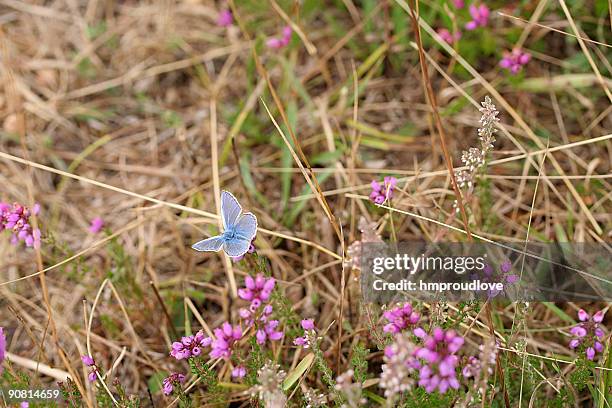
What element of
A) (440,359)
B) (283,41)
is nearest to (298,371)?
(440,359)

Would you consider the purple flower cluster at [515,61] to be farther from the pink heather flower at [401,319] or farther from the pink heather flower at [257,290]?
the pink heather flower at [257,290]

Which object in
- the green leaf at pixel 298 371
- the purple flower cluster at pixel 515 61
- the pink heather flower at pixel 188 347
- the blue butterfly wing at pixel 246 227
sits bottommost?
the green leaf at pixel 298 371

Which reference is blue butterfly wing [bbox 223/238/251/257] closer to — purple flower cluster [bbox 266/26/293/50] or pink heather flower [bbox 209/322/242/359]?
pink heather flower [bbox 209/322/242/359]

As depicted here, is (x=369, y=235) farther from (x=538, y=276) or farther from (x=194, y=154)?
(x=194, y=154)

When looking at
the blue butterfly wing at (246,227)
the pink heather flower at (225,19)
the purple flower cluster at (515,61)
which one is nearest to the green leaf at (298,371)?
the blue butterfly wing at (246,227)

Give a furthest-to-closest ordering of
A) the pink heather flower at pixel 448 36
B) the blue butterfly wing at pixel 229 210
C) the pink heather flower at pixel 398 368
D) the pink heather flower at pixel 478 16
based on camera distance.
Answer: the pink heather flower at pixel 448 36 → the pink heather flower at pixel 478 16 → the blue butterfly wing at pixel 229 210 → the pink heather flower at pixel 398 368
